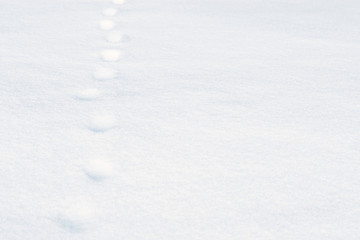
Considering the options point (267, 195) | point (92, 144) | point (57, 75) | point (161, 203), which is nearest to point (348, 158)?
point (267, 195)

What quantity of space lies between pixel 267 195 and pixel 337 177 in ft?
0.46

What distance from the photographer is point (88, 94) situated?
1.10 meters

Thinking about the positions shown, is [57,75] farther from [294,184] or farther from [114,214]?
[294,184]

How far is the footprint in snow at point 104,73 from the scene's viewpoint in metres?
1.20

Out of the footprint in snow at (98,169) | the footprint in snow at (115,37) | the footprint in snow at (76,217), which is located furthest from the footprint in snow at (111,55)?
the footprint in snow at (76,217)

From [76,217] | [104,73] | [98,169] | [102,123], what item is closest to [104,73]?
[104,73]

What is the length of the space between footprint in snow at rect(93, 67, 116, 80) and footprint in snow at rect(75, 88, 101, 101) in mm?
83

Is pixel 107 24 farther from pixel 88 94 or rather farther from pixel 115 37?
pixel 88 94

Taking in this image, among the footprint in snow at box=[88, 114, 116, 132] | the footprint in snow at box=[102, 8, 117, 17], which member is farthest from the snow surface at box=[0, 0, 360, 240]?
the footprint in snow at box=[102, 8, 117, 17]

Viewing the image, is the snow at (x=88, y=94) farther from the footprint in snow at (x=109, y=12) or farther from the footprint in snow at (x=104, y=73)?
the footprint in snow at (x=109, y=12)

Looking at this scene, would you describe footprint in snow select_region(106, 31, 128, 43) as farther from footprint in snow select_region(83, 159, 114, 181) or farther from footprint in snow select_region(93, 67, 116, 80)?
footprint in snow select_region(83, 159, 114, 181)

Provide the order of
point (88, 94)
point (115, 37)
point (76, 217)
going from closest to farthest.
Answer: point (76, 217)
point (88, 94)
point (115, 37)

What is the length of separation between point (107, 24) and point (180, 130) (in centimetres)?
85

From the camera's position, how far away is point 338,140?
0.91 metres
